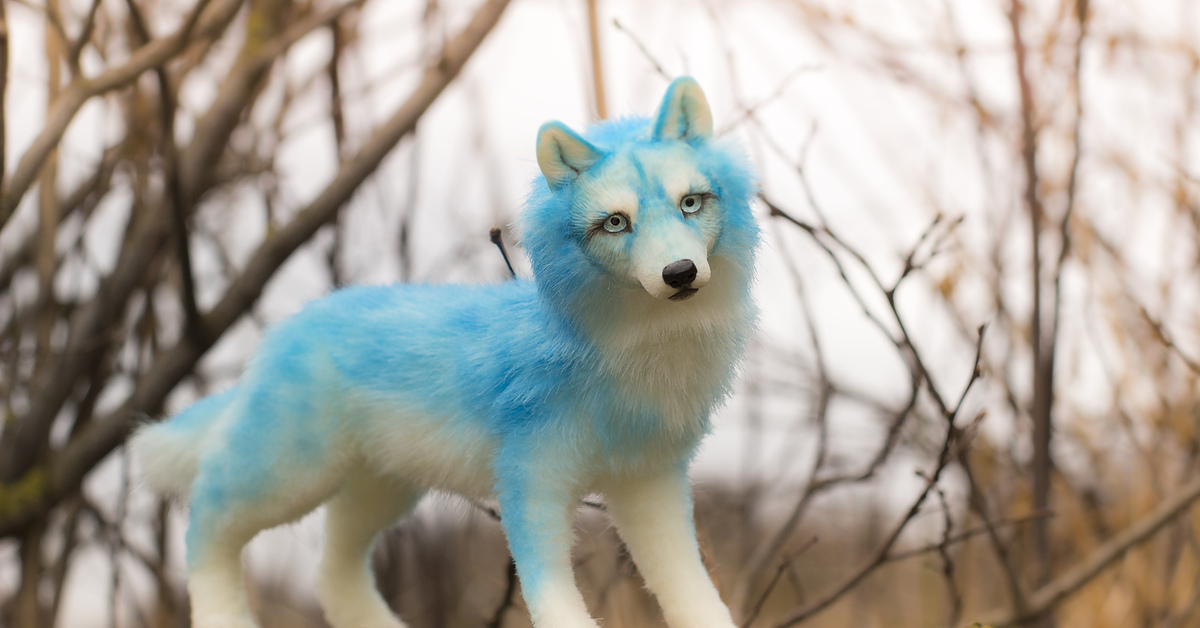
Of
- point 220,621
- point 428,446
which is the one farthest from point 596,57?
point 220,621

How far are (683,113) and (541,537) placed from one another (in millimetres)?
466

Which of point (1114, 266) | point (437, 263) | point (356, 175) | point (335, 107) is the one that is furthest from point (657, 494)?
point (1114, 266)

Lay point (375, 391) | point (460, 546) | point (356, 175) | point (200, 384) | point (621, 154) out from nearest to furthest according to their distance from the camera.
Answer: point (621, 154) → point (375, 391) → point (356, 175) → point (200, 384) → point (460, 546)

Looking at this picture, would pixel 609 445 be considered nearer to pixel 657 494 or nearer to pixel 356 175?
pixel 657 494

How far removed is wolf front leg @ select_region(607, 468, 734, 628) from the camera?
1.12m

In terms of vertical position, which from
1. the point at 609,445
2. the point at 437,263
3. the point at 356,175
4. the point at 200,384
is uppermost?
the point at 356,175

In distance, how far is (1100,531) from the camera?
282 centimetres

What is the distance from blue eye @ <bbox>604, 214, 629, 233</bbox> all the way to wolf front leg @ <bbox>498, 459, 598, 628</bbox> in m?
0.28

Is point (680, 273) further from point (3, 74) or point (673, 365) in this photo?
point (3, 74)

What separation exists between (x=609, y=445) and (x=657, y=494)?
0.12m

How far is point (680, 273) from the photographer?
883mm

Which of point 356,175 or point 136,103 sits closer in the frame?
point 356,175

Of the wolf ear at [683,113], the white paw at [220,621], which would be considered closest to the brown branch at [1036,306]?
the wolf ear at [683,113]

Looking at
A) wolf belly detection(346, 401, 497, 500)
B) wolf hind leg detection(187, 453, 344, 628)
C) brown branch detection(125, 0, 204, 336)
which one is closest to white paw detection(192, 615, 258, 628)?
wolf hind leg detection(187, 453, 344, 628)
